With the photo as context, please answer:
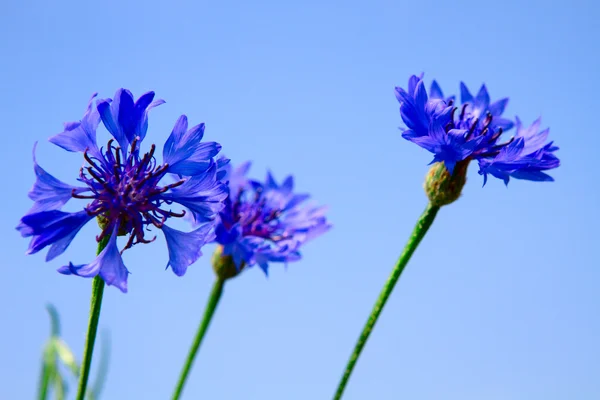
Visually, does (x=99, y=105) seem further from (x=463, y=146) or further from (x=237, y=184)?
(x=237, y=184)

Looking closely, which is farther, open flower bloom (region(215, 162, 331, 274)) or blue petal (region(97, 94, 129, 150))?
open flower bloom (region(215, 162, 331, 274))

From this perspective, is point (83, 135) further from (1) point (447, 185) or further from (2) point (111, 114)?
(1) point (447, 185)

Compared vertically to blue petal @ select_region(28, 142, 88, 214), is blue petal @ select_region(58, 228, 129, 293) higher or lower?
lower

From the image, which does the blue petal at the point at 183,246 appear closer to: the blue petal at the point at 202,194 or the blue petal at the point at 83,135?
the blue petal at the point at 202,194

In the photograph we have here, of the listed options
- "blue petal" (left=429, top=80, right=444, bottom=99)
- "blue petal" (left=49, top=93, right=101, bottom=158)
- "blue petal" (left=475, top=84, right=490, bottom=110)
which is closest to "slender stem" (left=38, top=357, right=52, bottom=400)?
"blue petal" (left=49, top=93, right=101, bottom=158)

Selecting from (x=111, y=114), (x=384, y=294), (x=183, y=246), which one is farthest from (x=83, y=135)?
(x=384, y=294)

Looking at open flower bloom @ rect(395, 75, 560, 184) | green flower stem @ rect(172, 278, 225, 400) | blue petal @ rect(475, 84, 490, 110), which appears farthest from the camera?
blue petal @ rect(475, 84, 490, 110)

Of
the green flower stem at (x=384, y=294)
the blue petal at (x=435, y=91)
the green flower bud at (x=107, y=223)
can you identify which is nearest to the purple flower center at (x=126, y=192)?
the green flower bud at (x=107, y=223)

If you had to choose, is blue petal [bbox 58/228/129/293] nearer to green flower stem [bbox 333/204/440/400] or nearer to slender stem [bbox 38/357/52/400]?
green flower stem [bbox 333/204/440/400]
